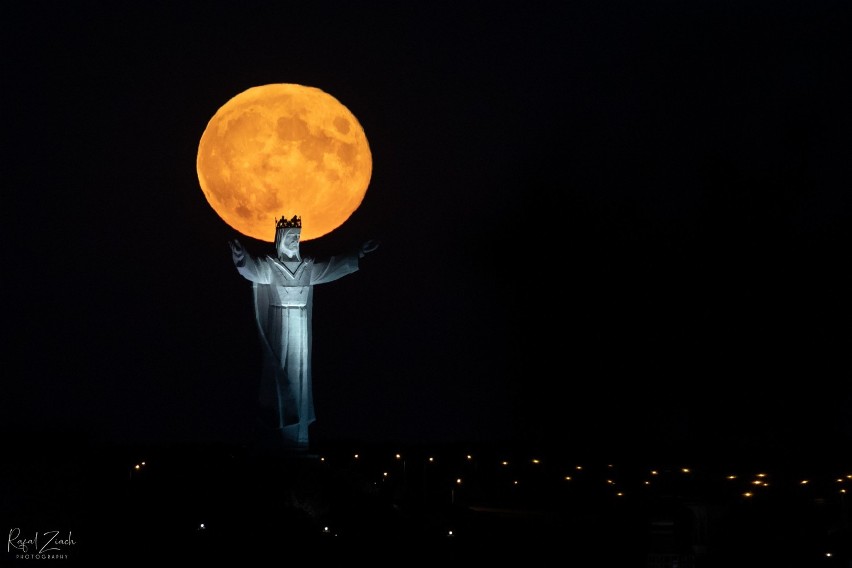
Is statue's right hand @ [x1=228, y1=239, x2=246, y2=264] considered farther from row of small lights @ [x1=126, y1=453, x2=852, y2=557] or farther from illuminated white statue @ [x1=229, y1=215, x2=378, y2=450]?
row of small lights @ [x1=126, y1=453, x2=852, y2=557]

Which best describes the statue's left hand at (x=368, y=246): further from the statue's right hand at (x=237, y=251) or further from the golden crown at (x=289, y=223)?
the statue's right hand at (x=237, y=251)

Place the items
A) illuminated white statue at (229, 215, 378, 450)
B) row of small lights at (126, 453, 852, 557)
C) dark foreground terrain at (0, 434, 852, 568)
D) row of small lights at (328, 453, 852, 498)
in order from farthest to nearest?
illuminated white statue at (229, 215, 378, 450)
row of small lights at (328, 453, 852, 498)
row of small lights at (126, 453, 852, 557)
dark foreground terrain at (0, 434, 852, 568)

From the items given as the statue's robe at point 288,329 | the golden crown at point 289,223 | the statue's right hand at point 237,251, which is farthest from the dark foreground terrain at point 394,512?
the golden crown at point 289,223

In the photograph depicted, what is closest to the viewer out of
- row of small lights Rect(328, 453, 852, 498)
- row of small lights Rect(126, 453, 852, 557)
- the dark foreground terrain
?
the dark foreground terrain

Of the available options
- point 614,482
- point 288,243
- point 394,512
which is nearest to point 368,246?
point 288,243

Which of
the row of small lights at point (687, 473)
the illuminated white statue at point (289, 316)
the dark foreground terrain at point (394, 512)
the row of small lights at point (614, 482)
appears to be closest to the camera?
the dark foreground terrain at point (394, 512)

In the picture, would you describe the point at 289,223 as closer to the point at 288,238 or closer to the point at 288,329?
the point at 288,238

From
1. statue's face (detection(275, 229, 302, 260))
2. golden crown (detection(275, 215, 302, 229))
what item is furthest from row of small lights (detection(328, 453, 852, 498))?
golden crown (detection(275, 215, 302, 229))

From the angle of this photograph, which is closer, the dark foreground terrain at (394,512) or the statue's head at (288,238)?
the dark foreground terrain at (394,512)
